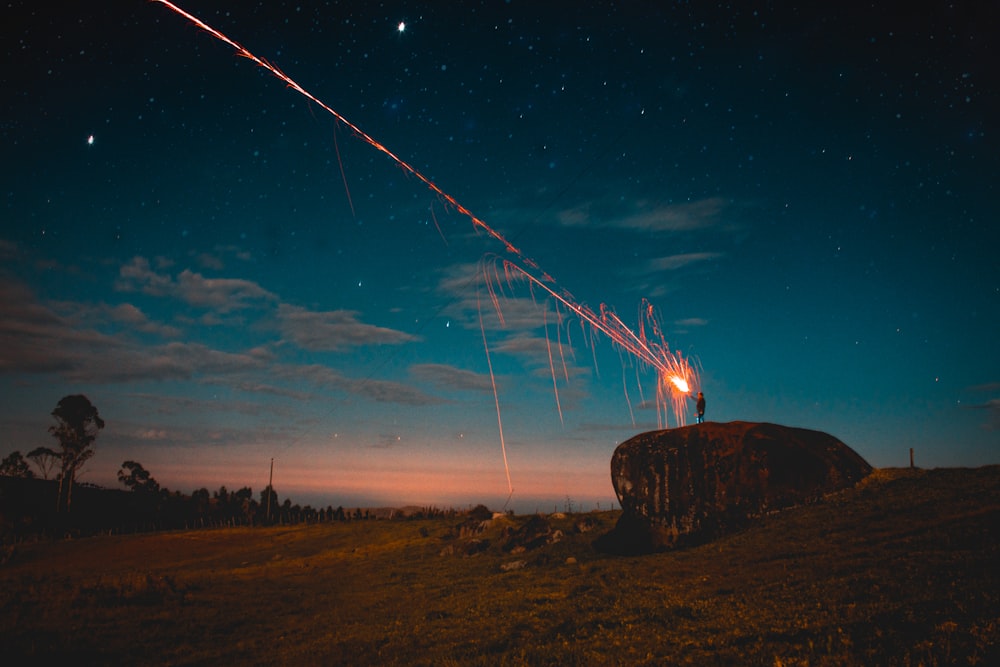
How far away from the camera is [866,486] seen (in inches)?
973

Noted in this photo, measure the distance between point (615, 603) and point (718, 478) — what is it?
34.4 ft

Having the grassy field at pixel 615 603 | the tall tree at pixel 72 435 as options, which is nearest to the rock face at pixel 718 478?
the grassy field at pixel 615 603

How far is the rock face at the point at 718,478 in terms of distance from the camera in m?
24.0

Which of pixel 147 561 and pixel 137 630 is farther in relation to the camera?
pixel 147 561

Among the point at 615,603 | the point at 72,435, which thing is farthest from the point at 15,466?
the point at 615,603

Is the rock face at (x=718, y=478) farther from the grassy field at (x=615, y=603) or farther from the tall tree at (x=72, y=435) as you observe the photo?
the tall tree at (x=72, y=435)

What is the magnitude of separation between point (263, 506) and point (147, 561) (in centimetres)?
3395

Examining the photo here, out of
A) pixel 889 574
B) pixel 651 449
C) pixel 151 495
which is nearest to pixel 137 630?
pixel 651 449

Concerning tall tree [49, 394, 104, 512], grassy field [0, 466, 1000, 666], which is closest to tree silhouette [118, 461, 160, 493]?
tall tree [49, 394, 104, 512]

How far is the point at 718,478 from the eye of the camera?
2472cm

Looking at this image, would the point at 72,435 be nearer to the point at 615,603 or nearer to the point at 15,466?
the point at 15,466

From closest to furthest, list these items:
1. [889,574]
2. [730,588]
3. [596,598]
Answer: [889,574] → [730,588] → [596,598]

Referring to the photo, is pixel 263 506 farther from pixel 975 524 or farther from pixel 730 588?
pixel 975 524

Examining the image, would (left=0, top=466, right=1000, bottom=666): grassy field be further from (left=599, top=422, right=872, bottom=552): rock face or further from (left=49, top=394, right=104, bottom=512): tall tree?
(left=49, top=394, right=104, bottom=512): tall tree
